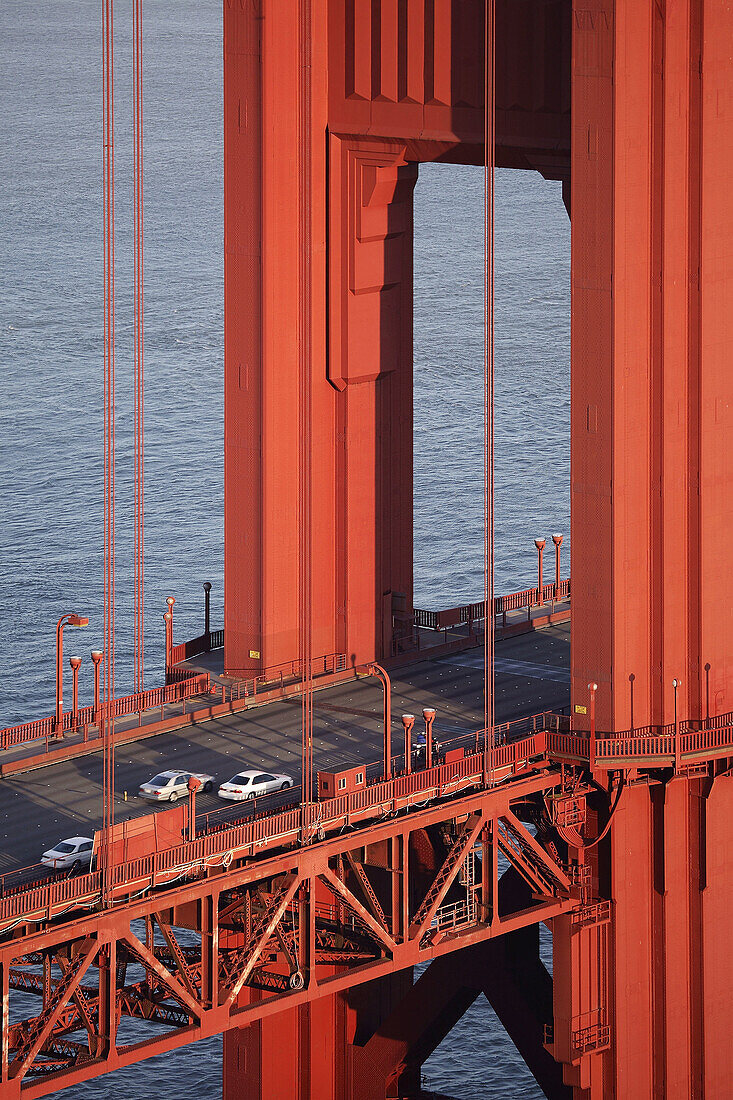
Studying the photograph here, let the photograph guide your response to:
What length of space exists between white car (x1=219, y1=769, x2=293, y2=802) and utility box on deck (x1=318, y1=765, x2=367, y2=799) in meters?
2.50

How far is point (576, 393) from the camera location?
3049 inches

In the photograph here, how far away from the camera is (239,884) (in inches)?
2753

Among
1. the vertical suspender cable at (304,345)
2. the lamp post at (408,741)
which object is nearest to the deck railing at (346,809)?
the lamp post at (408,741)

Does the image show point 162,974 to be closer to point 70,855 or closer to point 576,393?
point 70,855

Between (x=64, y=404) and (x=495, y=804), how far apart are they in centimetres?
10295

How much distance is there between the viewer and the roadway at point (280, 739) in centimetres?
7394

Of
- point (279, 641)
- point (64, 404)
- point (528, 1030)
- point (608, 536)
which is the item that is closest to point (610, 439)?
point (608, 536)

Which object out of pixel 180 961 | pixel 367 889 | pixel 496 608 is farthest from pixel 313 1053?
pixel 496 608

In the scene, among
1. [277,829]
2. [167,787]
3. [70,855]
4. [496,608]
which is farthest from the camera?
[496,608]

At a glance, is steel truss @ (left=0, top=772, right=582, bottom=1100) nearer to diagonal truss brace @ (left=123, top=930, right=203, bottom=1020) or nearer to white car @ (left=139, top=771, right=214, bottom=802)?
diagonal truss brace @ (left=123, top=930, right=203, bottom=1020)

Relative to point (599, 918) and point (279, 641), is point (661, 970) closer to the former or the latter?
point (599, 918)

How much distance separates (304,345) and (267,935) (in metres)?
23.1

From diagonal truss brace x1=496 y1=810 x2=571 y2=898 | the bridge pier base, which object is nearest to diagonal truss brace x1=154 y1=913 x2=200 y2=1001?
diagonal truss brace x1=496 y1=810 x2=571 y2=898

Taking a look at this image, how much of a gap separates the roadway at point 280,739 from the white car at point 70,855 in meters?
1.05
